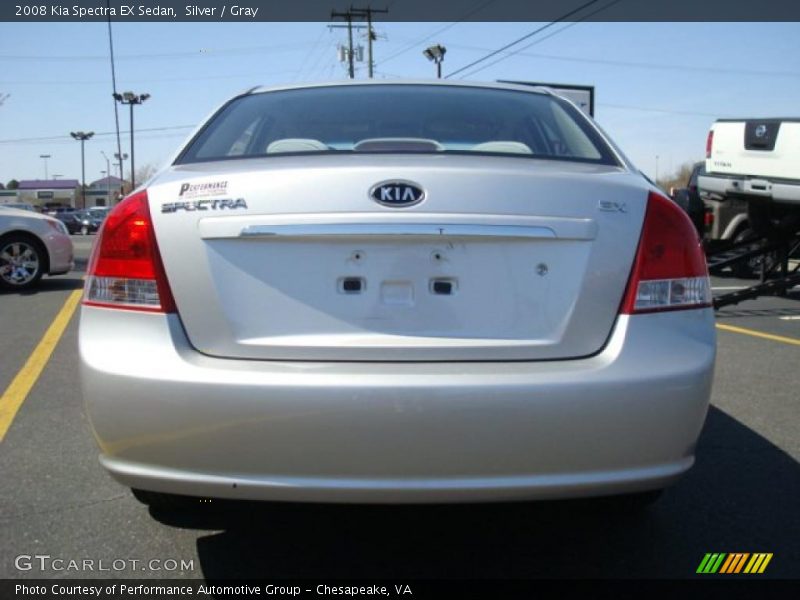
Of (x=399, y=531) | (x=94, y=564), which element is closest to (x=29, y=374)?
(x=94, y=564)

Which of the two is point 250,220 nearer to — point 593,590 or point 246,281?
point 246,281

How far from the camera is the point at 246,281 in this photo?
2.12 m

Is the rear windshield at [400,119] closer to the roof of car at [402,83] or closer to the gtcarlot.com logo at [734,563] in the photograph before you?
the roof of car at [402,83]

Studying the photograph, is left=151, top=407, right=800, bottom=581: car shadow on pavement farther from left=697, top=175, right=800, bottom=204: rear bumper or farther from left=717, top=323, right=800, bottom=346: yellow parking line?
left=697, top=175, right=800, bottom=204: rear bumper

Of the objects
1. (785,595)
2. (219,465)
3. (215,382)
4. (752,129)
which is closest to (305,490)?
(219,465)

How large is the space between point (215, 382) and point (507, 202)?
934 millimetres

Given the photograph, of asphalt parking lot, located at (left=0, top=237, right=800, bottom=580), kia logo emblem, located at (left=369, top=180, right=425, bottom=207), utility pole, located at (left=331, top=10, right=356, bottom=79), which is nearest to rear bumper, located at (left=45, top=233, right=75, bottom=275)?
asphalt parking lot, located at (left=0, top=237, right=800, bottom=580)

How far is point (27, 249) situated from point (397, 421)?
30.6 ft

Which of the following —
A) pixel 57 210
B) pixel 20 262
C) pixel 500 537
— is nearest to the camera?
pixel 500 537

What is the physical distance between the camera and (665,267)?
2199 mm

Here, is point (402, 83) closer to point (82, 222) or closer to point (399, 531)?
point (399, 531)

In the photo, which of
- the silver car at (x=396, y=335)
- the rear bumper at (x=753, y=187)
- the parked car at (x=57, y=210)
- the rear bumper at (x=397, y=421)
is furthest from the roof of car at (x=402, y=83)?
the parked car at (x=57, y=210)

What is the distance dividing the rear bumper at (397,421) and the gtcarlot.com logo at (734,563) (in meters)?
0.70
